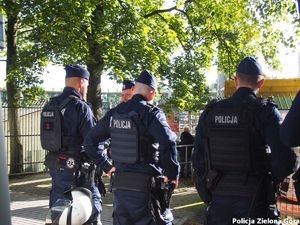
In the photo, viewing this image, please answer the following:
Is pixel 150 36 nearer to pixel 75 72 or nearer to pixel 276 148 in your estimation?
pixel 75 72

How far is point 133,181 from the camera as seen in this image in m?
4.31

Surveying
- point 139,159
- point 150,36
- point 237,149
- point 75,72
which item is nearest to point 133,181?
point 139,159

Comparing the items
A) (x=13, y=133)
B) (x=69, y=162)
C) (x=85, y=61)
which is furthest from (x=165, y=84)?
(x=69, y=162)

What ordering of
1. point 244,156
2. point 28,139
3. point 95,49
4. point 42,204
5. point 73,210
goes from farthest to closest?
1. point 28,139
2. point 95,49
3. point 42,204
4. point 73,210
5. point 244,156

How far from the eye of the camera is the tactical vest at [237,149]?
3531 mm

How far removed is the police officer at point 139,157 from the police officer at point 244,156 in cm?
53

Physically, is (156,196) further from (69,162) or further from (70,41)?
(70,41)

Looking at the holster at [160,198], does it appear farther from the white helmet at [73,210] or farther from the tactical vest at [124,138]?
the white helmet at [73,210]

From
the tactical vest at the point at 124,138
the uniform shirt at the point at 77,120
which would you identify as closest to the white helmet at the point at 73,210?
the tactical vest at the point at 124,138

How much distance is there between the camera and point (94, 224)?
5051mm

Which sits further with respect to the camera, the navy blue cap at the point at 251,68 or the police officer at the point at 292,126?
the navy blue cap at the point at 251,68

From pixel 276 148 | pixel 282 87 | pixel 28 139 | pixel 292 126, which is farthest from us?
pixel 28 139

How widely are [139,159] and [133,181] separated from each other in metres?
0.22

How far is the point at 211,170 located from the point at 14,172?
39.2 ft
